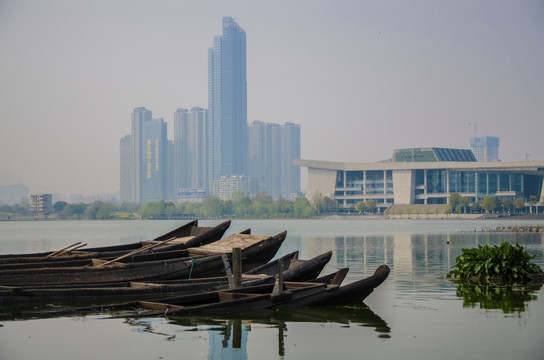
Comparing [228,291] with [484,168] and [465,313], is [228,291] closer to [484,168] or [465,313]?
[465,313]

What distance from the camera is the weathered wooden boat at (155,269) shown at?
18.3 metres

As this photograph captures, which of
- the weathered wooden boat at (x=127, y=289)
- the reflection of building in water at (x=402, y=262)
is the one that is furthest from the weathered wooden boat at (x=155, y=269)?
the reflection of building in water at (x=402, y=262)

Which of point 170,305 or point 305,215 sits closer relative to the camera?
point 170,305

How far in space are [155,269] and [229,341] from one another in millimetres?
6415

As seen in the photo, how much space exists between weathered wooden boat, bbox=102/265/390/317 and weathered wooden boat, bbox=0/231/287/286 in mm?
3521

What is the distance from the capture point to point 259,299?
1548 centimetres

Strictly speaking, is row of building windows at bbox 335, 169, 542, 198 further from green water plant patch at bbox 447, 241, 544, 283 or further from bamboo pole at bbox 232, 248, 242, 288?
bamboo pole at bbox 232, 248, 242, 288

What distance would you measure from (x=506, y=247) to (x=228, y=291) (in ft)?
28.9

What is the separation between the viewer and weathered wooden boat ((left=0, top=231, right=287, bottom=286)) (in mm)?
18312

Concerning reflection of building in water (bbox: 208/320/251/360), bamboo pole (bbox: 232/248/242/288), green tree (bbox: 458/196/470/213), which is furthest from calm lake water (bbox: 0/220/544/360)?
green tree (bbox: 458/196/470/213)

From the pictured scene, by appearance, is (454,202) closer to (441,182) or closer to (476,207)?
(476,207)

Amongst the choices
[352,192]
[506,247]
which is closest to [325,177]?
[352,192]

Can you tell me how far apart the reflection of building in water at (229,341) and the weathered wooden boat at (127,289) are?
2.19m

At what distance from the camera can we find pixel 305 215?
18050 centimetres
